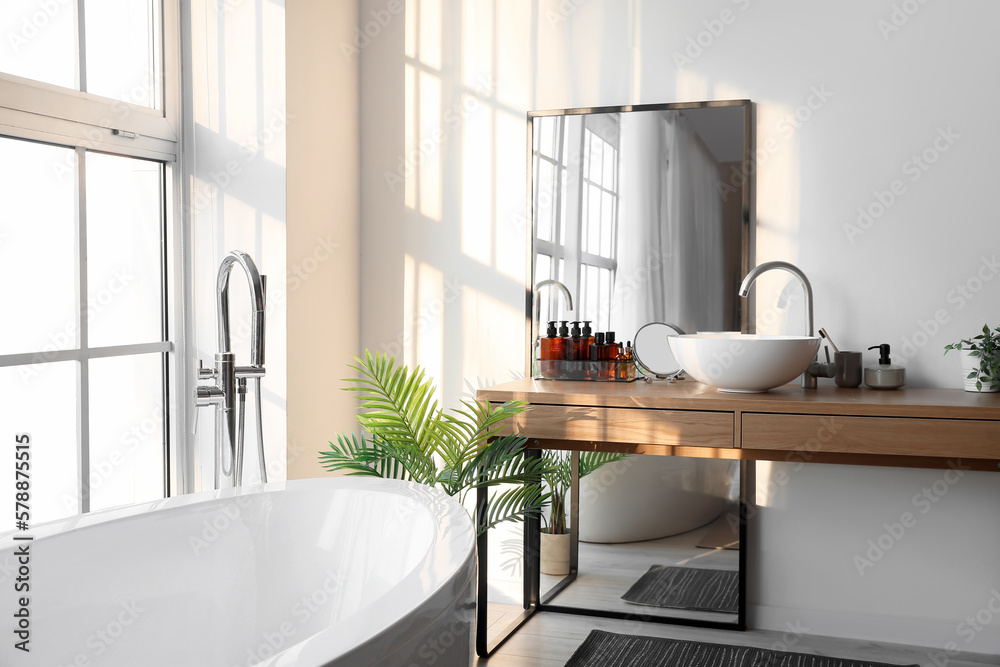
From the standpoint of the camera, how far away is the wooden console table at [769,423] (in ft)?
7.45

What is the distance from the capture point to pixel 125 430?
2605mm

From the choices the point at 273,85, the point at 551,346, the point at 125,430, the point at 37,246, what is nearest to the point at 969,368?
the point at 551,346

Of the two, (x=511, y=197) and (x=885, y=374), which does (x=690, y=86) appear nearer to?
(x=511, y=197)

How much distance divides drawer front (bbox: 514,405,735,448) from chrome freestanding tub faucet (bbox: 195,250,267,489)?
0.86m

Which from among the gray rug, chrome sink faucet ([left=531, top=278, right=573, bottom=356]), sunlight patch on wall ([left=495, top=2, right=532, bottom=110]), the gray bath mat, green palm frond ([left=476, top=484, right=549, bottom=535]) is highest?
sunlight patch on wall ([left=495, top=2, right=532, bottom=110])

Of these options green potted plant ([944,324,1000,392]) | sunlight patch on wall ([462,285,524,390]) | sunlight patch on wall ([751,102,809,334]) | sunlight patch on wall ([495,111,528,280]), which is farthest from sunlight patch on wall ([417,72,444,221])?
green potted plant ([944,324,1000,392])

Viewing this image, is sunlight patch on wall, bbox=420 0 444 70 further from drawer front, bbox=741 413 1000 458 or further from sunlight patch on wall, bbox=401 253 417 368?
drawer front, bbox=741 413 1000 458

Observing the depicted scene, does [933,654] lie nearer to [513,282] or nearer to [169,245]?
[513,282]

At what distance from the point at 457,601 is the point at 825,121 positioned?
210 cm

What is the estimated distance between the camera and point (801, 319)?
9.28 ft

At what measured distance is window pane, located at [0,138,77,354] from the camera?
7.15ft

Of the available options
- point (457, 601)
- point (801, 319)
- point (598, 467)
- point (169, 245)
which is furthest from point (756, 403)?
point (169, 245)

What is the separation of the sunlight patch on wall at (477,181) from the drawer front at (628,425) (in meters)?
0.81

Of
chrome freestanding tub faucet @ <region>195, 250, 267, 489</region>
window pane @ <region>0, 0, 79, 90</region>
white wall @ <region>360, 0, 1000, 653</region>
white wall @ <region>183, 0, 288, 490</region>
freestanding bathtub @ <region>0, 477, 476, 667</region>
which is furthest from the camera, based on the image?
white wall @ <region>183, 0, 288, 490</region>
